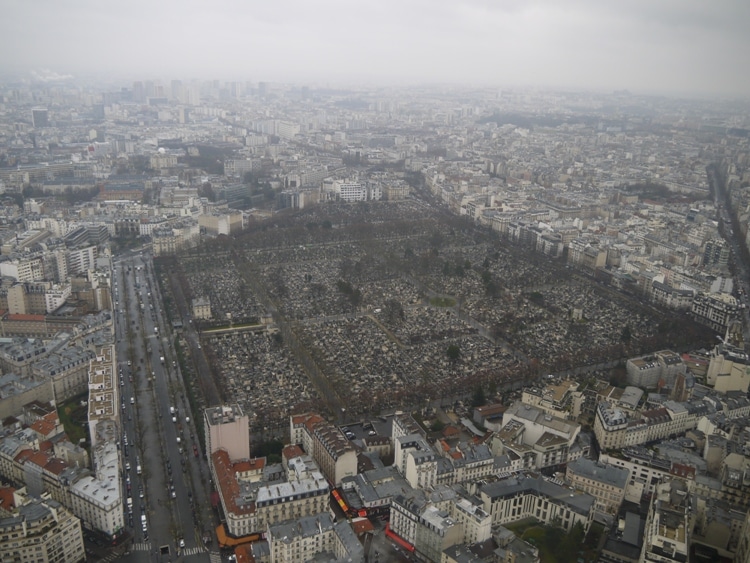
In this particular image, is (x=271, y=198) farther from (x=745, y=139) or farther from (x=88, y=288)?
(x=745, y=139)

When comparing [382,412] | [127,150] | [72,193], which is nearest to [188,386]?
[382,412]

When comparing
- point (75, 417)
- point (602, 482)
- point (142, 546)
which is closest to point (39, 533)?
point (142, 546)

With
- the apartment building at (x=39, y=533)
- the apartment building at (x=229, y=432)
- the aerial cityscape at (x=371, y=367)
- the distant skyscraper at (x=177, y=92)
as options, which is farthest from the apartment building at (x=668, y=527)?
the distant skyscraper at (x=177, y=92)

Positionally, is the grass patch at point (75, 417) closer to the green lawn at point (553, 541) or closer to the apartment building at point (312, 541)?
the apartment building at point (312, 541)

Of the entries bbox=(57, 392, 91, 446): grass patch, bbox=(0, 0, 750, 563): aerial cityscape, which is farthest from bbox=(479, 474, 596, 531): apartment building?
bbox=(57, 392, 91, 446): grass patch

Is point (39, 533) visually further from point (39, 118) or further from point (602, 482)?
point (39, 118)

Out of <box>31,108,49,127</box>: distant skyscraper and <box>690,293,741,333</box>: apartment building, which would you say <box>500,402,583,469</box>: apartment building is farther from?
<box>31,108,49,127</box>: distant skyscraper
